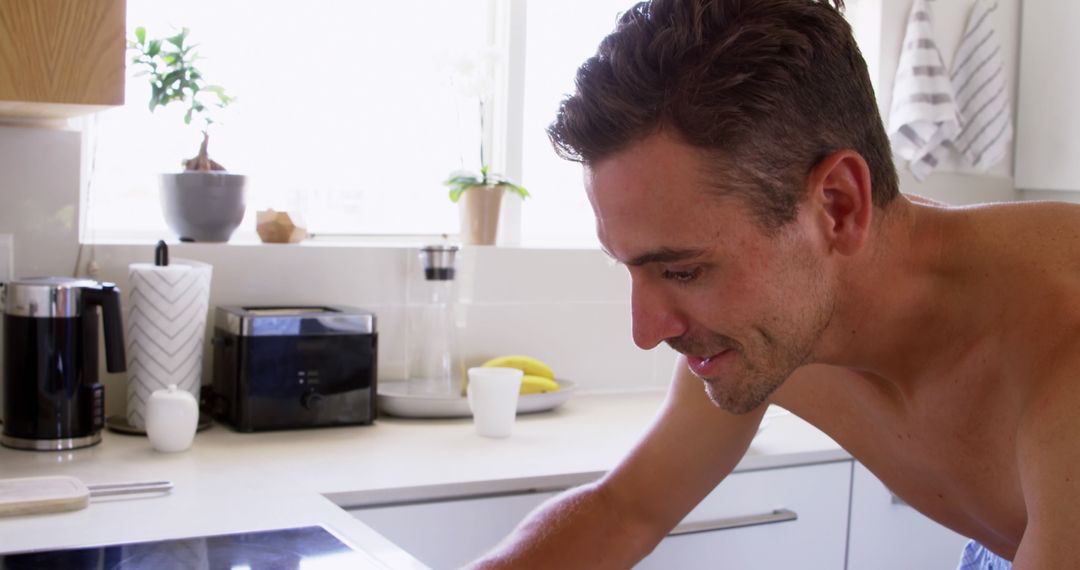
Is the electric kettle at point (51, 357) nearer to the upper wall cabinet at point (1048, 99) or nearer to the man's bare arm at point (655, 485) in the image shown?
the man's bare arm at point (655, 485)

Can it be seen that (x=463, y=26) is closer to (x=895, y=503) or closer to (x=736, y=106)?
(x=895, y=503)

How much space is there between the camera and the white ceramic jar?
6.25 ft

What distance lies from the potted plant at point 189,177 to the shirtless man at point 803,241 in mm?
1114

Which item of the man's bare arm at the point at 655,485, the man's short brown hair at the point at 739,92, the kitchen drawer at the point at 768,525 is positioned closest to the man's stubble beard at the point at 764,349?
the man's short brown hair at the point at 739,92

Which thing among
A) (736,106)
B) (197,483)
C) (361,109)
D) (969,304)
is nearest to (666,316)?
(736,106)

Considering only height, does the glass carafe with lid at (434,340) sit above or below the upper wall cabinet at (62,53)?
below

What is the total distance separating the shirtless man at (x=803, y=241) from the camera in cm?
116

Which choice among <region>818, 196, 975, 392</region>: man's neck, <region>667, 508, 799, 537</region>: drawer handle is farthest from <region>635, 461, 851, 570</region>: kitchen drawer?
<region>818, 196, 975, 392</region>: man's neck

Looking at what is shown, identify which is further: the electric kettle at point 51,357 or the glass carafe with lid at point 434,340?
the glass carafe with lid at point 434,340

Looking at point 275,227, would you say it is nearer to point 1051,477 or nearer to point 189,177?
point 189,177

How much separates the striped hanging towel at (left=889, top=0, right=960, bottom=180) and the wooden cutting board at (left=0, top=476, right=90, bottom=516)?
207 centimetres

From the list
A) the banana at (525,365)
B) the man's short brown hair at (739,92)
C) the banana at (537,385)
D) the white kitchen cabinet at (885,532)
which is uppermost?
the man's short brown hair at (739,92)

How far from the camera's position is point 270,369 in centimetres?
211

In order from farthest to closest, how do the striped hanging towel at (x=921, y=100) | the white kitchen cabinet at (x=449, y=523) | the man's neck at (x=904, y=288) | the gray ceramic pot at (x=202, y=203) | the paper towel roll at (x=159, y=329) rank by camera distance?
the striped hanging towel at (x=921, y=100)
the gray ceramic pot at (x=202, y=203)
the paper towel roll at (x=159, y=329)
the white kitchen cabinet at (x=449, y=523)
the man's neck at (x=904, y=288)
